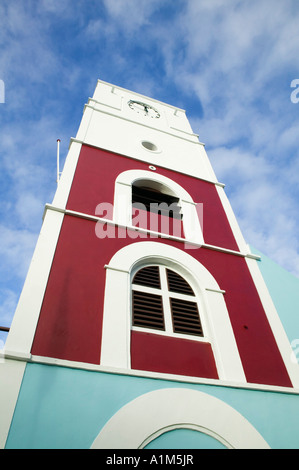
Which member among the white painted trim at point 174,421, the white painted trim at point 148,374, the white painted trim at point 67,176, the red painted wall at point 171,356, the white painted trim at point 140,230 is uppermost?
the white painted trim at point 67,176

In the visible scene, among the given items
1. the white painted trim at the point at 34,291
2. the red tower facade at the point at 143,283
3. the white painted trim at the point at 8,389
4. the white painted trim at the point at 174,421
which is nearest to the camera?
the white painted trim at the point at 8,389

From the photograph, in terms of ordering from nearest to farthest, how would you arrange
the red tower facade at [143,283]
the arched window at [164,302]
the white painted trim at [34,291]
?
the white painted trim at [34,291]
the red tower facade at [143,283]
the arched window at [164,302]

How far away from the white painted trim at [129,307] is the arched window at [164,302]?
0.15 meters

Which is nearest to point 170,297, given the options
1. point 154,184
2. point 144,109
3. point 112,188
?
point 112,188

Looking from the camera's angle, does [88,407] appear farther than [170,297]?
No

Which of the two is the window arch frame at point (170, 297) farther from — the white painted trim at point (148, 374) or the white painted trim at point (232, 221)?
the white painted trim at point (232, 221)

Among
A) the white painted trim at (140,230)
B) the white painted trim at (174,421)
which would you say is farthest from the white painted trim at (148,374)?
the white painted trim at (140,230)

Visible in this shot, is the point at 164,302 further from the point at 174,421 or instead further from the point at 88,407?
the point at 88,407

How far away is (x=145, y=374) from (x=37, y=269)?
215 centimetres

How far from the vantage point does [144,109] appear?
14.5 meters

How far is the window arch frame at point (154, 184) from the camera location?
6784 mm

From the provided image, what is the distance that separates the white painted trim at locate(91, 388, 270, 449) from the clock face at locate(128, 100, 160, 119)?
1188cm

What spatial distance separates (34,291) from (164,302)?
205 cm

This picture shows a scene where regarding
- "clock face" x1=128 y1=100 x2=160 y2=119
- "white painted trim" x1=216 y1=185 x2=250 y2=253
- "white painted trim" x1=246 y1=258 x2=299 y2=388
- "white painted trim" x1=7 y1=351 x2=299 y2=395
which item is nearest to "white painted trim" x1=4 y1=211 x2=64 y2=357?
"white painted trim" x1=7 y1=351 x2=299 y2=395
